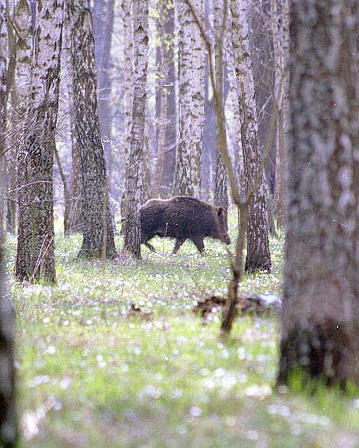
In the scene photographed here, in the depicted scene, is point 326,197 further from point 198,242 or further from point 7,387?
point 198,242

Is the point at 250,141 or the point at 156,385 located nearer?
the point at 156,385

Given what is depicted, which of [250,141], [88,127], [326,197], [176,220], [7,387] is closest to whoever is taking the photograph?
[7,387]

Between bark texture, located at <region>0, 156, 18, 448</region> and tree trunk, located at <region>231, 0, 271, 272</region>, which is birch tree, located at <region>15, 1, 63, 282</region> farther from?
bark texture, located at <region>0, 156, 18, 448</region>

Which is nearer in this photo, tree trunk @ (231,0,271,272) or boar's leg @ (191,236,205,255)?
tree trunk @ (231,0,271,272)

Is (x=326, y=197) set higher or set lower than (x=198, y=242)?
higher

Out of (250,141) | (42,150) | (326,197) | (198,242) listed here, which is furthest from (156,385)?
(198,242)

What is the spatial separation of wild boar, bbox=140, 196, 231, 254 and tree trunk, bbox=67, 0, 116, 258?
4473 millimetres

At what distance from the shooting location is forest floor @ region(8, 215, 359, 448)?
489cm

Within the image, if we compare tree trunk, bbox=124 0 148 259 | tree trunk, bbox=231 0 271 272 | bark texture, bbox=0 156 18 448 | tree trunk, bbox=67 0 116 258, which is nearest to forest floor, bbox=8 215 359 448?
bark texture, bbox=0 156 18 448

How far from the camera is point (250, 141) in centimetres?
1591

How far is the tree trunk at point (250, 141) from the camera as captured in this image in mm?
15844

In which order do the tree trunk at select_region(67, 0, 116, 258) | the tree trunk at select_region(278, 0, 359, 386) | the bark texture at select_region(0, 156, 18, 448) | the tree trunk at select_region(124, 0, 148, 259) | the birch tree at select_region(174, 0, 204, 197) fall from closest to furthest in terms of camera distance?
the bark texture at select_region(0, 156, 18, 448) < the tree trunk at select_region(278, 0, 359, 386) < the tree trunk at select_region(67, 0, 116, 258) < the tree trunk at select_region(124, 0, 148, 259) < the birch tree at select_region(174, 0, 204, 197)

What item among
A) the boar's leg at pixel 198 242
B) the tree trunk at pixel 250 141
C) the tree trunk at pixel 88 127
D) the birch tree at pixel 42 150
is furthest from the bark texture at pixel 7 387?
the boar's leg at pixel 198 242

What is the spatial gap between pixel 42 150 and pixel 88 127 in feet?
15.6
